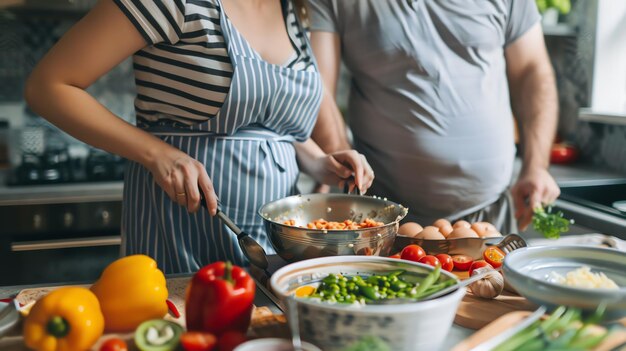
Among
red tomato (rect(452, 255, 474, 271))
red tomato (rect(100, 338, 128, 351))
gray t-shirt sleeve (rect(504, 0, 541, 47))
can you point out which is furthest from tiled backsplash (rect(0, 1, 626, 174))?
red tomato (rect(100, 338, 128, 351))

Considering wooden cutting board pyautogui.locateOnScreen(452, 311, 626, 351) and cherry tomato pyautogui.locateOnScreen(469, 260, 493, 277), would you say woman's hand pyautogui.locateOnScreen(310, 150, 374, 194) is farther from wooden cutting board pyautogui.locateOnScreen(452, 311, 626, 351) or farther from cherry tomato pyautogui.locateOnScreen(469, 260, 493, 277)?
wooden cutting board pyautogui.locateOnScreen(452, 311, 626, 351)

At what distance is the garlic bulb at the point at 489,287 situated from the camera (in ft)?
3.51

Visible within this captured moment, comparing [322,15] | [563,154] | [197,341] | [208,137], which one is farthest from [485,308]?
[563,154]

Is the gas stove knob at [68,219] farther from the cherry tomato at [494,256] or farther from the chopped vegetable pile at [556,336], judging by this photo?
the chopped vegetable pile at [556,336]

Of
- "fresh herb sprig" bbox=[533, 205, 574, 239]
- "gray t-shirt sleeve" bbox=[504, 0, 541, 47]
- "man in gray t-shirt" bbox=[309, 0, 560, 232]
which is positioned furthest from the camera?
"gray t-shirt sleeve" bbox=[504, 0, 541, 47]

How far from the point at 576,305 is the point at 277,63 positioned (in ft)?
2.74

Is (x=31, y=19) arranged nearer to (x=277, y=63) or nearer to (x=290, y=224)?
(x=277, y=63)

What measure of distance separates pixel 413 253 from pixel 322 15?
0.90 meters

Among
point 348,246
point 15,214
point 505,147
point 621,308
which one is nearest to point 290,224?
point 348,246

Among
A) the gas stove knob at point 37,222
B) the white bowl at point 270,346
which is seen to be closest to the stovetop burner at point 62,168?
the gas stove knob at point 37,222

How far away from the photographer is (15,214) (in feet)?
7.74

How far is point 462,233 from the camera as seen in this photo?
1.32 m

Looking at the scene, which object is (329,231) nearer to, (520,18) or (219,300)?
(219,300)

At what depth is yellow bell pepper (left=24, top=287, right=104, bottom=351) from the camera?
0.85 m
